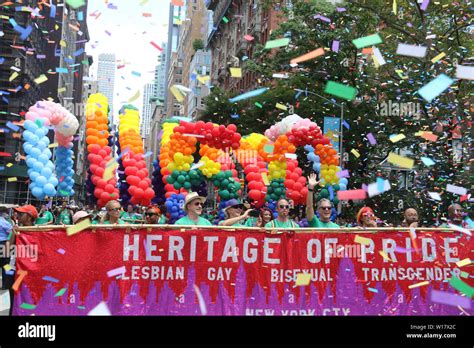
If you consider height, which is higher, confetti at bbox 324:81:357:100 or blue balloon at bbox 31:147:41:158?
confetti at bbox 324:81:357:100

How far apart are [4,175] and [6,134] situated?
3705 mm

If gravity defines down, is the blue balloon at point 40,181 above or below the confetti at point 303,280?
above

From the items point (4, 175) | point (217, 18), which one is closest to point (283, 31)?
point (4, 175)

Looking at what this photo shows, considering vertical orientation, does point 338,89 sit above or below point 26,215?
above

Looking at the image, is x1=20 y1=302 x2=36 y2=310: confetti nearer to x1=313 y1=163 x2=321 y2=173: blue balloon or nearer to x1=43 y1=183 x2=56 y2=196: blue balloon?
x1=43 y1=183 x2=56 y2=196: blue balloon

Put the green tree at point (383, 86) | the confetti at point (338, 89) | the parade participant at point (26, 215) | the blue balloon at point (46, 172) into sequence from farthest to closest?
the confetti at point (338, 89)
the green tree at point (383, 86)
the blue balloon at point (46, 172)
the parade participant at point (26, 215)

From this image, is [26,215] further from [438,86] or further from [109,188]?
[438,86]

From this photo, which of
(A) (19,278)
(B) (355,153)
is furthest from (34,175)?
(B) (355,153)

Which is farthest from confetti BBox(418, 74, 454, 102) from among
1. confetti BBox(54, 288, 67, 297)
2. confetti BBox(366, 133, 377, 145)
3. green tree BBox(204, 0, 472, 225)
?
confetti BBox(54, 288, 67, 297)

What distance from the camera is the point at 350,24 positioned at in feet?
85.4

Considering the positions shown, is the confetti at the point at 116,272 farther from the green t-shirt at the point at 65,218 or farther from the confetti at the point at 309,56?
the confetti at the point at 309,56
